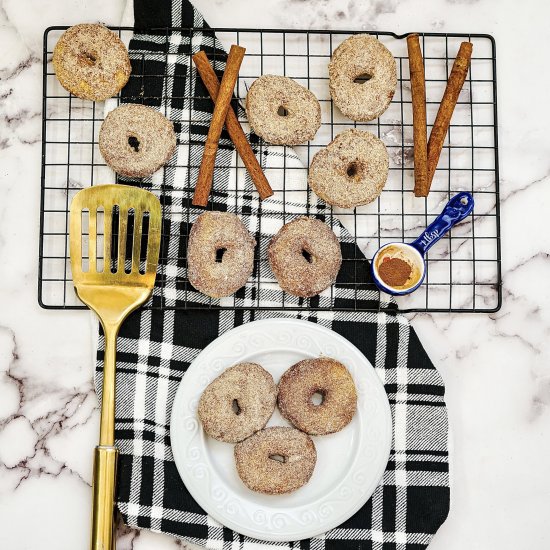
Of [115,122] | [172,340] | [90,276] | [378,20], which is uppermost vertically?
[378,20]

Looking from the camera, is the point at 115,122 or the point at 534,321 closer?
the point at 115,122

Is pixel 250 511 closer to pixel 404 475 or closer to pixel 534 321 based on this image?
pixel 404 475

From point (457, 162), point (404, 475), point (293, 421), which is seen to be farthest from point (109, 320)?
point (457, 162)

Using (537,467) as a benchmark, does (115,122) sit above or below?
above

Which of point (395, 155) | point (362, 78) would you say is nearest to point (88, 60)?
point (362, 78)

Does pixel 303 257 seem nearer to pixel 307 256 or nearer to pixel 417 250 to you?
pixel 307 256

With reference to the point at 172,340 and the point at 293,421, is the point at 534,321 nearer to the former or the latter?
the point at 293,421
